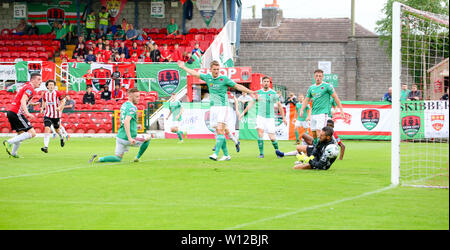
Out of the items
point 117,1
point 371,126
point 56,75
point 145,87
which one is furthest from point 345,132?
point 117,1

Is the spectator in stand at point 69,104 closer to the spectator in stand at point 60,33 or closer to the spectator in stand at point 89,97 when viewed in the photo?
the spectator in stand at point 89,97

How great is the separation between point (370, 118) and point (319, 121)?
13.7 metres

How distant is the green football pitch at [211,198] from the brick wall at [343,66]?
33.7 metres

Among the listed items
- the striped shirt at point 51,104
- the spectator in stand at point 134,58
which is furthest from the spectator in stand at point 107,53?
the striped shirt at point 51,104

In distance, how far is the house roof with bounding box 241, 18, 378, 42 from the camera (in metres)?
47.6

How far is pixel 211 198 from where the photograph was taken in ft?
26.5

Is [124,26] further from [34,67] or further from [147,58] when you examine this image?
[34,67]

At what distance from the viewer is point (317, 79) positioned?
13.9 meters

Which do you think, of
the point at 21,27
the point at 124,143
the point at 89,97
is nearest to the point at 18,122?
the point at 124,143

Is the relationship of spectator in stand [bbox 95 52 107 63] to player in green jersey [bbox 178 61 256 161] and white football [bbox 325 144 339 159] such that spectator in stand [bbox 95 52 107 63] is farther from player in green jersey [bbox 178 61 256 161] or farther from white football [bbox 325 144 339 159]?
white football [bbox 325 144 339 159]

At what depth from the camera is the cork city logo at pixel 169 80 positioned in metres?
31.0

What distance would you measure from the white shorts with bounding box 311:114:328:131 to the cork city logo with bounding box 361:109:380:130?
13.5m
